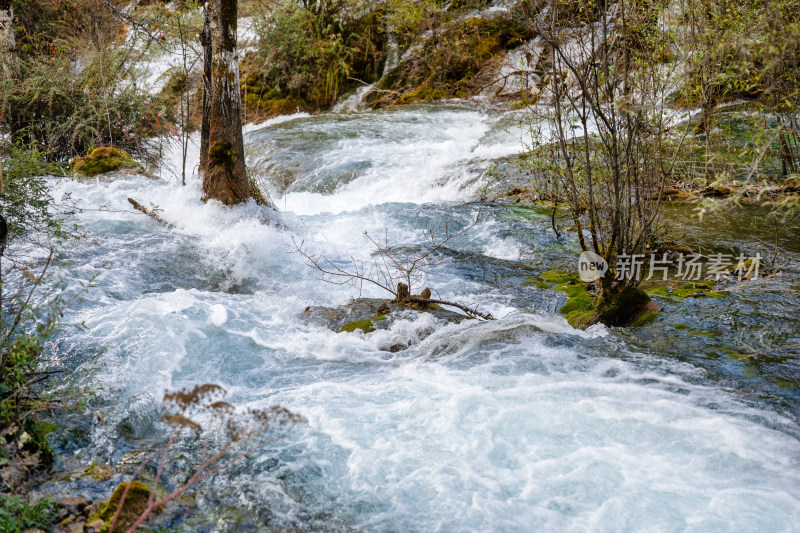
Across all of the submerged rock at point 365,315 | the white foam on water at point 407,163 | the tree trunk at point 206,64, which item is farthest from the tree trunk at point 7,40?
the submerged rock at point 365,315

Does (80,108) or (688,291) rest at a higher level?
(80,108)

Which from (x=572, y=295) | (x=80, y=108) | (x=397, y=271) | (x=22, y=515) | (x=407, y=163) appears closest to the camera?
(x=22, y=515)

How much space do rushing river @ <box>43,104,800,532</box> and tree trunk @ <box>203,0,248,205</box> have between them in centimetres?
47

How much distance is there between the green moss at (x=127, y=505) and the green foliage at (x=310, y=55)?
53.2ft

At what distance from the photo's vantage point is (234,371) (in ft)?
15.9

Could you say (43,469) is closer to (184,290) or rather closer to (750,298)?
(184,290)

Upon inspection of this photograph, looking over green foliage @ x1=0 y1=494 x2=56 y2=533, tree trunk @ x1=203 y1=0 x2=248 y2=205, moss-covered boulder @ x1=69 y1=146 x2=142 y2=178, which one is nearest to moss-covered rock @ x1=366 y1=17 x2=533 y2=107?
moss-covered boulder @ x1=69 y1=146 x2=142 y2=178

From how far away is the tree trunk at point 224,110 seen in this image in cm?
785

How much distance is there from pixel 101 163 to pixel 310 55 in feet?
30.7

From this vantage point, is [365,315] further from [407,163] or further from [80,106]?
[80,106]

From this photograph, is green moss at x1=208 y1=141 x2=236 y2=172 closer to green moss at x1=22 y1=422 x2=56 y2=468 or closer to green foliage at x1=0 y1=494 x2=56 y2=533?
green moss at x1=22 y1=422 x2=56 y2=468

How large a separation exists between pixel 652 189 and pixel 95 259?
5.87 m

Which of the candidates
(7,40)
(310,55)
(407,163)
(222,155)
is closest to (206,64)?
(222,155)

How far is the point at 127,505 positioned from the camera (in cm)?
285
